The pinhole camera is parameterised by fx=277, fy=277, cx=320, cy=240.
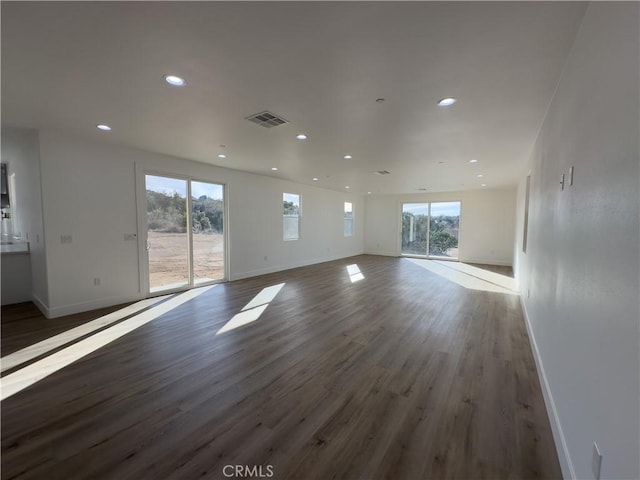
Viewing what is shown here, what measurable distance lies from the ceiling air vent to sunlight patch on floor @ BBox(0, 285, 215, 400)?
302 centimetres

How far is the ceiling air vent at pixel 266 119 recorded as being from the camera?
10.2ft

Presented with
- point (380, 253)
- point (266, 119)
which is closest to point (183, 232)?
point (266, 119)

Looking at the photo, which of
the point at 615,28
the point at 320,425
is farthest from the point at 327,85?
the point at 320,425

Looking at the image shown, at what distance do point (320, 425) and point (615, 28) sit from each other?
262cm

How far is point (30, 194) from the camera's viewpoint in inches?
167

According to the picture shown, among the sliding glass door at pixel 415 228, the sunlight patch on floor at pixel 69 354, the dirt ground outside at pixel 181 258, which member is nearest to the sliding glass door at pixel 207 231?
the dirt ground outside at pixel 181 258

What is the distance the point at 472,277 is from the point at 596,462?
6.45m

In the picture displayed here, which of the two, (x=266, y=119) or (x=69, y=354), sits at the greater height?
(x=266, y=119)

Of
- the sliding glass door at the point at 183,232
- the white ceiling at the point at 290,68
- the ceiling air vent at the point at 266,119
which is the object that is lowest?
the sliding glass door at the point at 183,232

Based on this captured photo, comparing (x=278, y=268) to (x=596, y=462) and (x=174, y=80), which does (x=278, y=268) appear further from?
(x=596, y=462)

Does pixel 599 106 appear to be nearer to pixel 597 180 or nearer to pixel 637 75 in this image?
pixel 597 180

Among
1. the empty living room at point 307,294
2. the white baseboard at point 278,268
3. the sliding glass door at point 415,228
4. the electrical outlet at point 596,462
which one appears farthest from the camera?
the sliding glass door at point 415,228

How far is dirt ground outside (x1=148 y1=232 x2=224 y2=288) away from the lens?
5.05 metres

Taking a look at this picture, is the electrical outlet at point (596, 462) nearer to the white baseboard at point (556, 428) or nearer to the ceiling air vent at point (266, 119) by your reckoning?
the white baseboard at point (556, 428)
